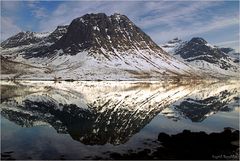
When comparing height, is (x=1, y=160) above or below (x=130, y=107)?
below

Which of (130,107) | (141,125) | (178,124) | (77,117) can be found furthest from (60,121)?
(130,107)

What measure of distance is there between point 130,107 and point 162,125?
18465 millimetres

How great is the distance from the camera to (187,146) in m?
33.4

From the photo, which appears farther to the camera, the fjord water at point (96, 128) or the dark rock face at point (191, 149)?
the fjord water at point (96, 128)

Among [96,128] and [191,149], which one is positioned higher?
[96,128]

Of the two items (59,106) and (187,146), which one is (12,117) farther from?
(187,146)

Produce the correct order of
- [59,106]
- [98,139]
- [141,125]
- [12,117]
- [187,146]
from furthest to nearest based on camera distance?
[59,106] < [12,117] < [141,125] < [98,139] < [187,146]

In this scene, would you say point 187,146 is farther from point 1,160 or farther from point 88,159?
point 1,160

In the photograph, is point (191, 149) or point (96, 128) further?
point (96, 128)

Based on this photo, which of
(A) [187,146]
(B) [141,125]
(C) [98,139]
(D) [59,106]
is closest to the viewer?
(A) [187,146]

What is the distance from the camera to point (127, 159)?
96.2 feet

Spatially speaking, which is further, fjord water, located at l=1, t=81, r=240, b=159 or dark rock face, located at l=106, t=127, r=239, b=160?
fjord water, located at l=1, t=81, r=240, b=159

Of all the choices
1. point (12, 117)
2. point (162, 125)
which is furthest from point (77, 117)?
point (162, 125)

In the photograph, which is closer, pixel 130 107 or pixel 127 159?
pixel 127 159
